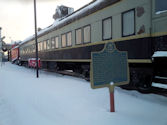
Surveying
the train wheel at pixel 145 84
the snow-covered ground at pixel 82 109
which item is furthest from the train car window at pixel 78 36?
the train wheel at pixel 145 84

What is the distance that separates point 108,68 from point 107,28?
10.3 feet

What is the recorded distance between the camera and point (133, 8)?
5320mm

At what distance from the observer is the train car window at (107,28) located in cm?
636

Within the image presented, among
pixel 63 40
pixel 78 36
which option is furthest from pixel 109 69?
pixel 63 40

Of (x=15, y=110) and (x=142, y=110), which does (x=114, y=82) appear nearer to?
(x=142, y=110)

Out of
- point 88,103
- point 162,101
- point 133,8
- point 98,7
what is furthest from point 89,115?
point 98,7

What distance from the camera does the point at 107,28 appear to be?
21.3 ft

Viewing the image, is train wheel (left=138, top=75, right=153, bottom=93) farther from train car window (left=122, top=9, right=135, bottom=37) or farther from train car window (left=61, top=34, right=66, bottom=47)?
train car window (left=61, top=34, right=66, bottom=47)

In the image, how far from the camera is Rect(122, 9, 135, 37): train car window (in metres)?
5.40

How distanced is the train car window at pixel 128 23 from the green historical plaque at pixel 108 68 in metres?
1.69

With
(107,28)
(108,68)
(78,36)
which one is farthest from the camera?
(78,36)

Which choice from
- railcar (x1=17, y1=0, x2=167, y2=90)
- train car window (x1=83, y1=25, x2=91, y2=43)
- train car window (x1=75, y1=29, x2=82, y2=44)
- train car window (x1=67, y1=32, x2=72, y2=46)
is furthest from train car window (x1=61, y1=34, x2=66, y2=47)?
train car window (x1=83, y1=25, x2=91, y2=43)

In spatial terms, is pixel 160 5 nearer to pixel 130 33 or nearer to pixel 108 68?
pixel 130 33

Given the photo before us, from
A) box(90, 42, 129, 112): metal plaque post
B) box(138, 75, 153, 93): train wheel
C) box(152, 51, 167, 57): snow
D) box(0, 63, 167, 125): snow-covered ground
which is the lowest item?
box(0, 63, 167, 125): snow-covered ground
